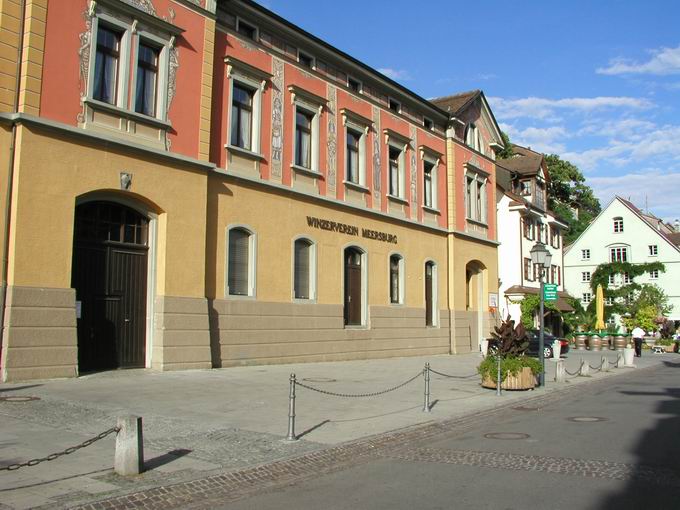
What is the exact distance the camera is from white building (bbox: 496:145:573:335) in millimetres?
45125

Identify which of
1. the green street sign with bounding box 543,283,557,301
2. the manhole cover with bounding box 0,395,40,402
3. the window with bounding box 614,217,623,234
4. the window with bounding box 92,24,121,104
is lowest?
the manhole cover with bounding box 0,395,40,402

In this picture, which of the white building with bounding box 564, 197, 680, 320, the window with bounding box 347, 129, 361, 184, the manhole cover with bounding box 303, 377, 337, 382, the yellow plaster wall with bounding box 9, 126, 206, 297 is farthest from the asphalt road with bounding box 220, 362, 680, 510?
the white building with bounding box 564, 197, 680, 320

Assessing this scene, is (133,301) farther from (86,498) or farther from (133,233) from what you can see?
(86,498)

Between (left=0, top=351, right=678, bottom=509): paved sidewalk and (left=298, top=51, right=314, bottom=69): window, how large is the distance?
427 inches

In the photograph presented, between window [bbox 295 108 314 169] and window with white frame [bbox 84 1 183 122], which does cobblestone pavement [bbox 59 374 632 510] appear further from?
window [bbox 295 108 314 169]

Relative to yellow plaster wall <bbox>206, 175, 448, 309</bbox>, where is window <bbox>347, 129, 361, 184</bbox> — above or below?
above

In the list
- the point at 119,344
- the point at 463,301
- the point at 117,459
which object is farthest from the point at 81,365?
the point at 463,301

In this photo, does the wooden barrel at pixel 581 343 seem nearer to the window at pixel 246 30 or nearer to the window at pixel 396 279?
the window at pixel 396 279

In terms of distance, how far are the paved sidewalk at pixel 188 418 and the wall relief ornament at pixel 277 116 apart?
683 cm

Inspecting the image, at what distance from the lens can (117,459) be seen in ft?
21.9

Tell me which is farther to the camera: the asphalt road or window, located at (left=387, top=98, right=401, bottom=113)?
window, located at (left=387, top=98, right=401, bottom=113)

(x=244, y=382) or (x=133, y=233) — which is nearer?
(x=244, y=382)

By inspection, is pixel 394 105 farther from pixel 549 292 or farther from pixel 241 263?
pixel 549 292

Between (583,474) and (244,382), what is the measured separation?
9.18 m
